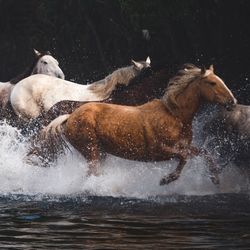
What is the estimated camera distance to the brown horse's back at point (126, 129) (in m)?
12.5

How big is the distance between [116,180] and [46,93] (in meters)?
3.96

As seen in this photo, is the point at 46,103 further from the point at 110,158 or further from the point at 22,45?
the point at 22,45

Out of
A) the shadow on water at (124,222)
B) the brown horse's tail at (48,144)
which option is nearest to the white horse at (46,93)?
the brown horse's tail at (48,144)

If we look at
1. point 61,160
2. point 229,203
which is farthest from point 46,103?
Answer: point 229,203

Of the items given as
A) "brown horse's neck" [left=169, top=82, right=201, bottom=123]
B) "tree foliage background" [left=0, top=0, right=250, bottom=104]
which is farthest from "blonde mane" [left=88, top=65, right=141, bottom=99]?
"tree foliage background" [left=0, top=0, right=250, bottom=104]

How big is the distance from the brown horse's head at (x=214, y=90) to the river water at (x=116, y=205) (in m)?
0.92

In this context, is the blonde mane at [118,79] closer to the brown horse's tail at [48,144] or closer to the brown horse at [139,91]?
the brown horse at [139,91]

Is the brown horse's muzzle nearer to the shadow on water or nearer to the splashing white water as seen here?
the splashing white water

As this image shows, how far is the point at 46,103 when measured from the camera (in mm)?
16438

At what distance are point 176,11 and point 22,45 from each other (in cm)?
1298

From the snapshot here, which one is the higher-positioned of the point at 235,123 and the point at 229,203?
the point at 235,123

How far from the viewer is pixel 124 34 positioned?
3250 centimetres

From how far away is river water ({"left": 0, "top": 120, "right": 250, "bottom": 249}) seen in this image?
8.98 metres

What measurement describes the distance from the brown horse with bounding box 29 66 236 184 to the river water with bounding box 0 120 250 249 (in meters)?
0.32
